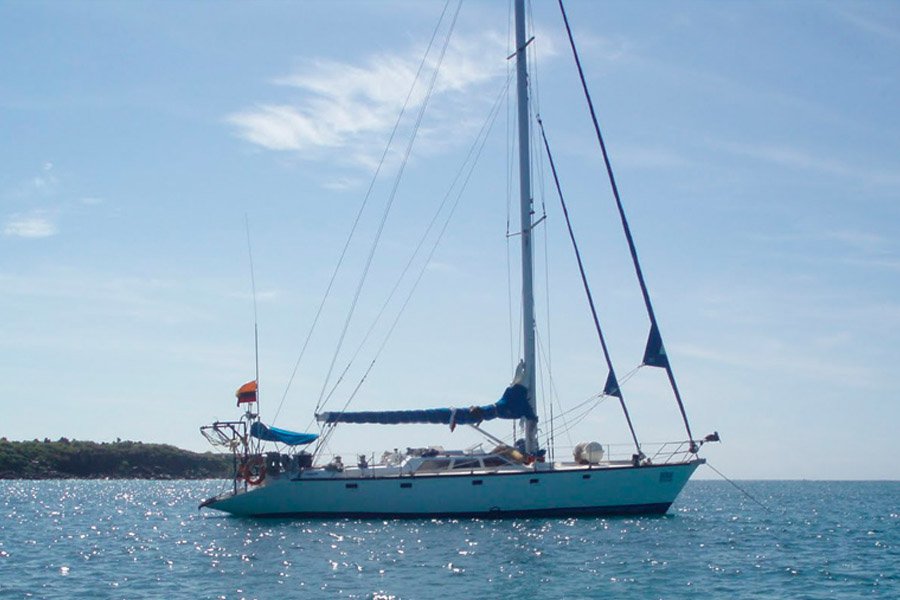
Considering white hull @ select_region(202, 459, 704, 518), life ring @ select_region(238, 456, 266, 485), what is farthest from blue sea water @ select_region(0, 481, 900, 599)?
life ring @ select_region(238, 456, 266, 485)

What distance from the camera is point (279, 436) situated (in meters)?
36.9

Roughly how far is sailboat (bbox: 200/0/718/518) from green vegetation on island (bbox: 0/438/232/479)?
6099 centimetres

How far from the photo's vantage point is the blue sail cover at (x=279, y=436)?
36781mm

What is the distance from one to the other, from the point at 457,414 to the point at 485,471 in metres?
2.43

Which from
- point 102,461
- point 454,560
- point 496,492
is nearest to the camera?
point 454,560

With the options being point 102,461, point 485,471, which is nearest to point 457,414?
point 485,471

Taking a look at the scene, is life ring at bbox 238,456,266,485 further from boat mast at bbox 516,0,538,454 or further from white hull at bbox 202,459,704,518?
boat mast at bbox 516,0,538,454

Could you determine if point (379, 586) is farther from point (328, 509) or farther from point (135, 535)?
point (135, 535)

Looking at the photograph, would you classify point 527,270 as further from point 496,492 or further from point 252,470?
point 252,470

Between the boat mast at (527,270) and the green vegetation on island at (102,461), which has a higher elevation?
the boat mast at (527,270)

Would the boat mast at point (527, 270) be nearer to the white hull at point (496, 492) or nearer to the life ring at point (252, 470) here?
the white hull at point (496, 492)

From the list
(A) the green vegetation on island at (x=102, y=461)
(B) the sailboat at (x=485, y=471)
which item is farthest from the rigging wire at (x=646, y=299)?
(A) the green vegetation on island at (x=102, y=461)

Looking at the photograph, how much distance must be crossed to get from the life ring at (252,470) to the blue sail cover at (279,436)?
0.81m

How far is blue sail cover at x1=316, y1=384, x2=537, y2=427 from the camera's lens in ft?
115
